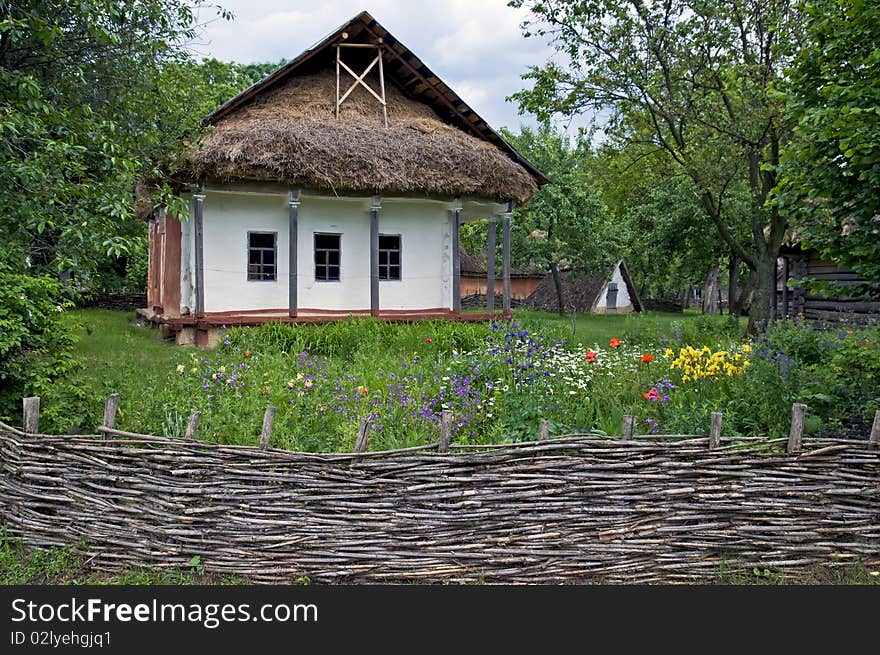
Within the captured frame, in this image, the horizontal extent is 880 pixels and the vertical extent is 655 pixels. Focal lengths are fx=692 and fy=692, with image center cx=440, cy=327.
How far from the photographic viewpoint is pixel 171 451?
379 centimetres

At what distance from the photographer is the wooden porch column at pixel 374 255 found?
1384cm

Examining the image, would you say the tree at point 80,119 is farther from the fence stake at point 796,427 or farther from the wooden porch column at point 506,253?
the wooden porch column at point 506,253

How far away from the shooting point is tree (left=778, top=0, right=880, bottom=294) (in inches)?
163

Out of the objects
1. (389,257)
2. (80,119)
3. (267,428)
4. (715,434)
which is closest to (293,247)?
(389,257)

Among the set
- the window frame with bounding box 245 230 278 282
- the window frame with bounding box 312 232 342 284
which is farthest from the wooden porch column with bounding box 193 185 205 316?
the window frame with bounding box 312 232 342 284

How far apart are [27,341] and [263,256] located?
958 cm

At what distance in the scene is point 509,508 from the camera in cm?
373

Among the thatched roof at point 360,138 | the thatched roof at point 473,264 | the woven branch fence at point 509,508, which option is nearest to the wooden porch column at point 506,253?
the thatched roof at point 360,138

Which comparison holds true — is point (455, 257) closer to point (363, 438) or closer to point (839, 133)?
point (839, 133)

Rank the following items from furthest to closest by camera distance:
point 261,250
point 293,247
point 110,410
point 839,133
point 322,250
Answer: point 322,250, point 261,250, point 293,247, point 839,133, point 110,410

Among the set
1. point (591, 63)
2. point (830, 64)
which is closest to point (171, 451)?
point (830, 64)

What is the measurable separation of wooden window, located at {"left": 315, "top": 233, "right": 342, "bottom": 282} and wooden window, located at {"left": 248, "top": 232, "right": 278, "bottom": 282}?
2.96 ft

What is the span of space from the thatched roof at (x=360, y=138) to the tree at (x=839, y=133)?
8732mm

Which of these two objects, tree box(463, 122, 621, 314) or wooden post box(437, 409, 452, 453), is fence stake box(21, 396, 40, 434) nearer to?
wooden post box(437, 409, 452, 453)
